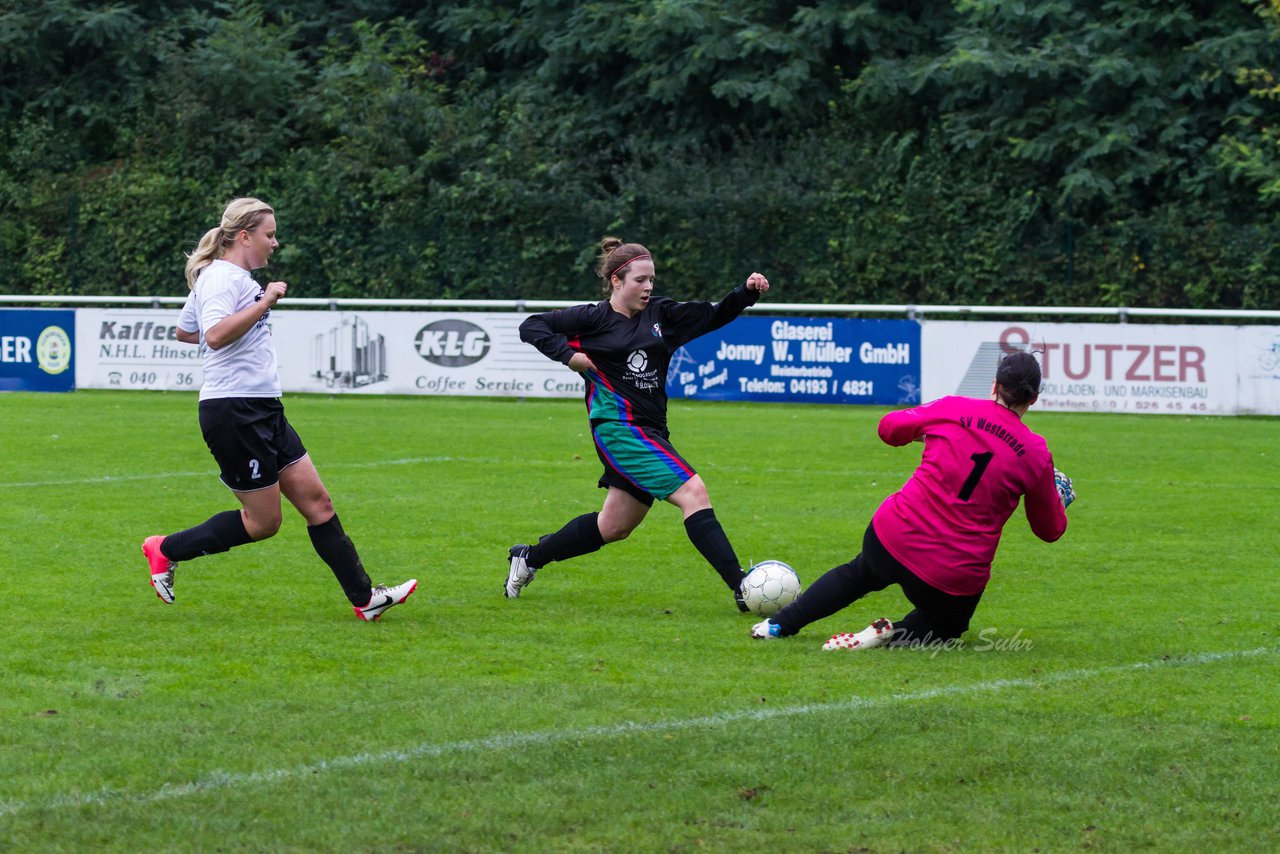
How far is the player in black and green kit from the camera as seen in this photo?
797cm

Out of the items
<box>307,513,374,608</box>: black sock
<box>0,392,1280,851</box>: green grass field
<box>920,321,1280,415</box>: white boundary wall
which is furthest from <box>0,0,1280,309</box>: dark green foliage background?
<box>307,513,374,608</box>: black sock

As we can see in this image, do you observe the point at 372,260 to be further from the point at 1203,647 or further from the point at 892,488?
the point at 1203,647

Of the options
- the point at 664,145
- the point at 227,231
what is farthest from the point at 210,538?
the point at 664,145

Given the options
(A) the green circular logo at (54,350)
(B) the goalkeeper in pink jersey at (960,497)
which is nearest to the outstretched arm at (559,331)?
(B) the goalkeeper in pink jersey at (960,497)

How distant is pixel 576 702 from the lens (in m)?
5.88

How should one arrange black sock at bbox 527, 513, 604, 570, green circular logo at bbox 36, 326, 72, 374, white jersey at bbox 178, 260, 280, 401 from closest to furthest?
white jersey at bbox 178, 260, 280, 401
black sock at bbox 527, 513, 604, 570
green circular logo at bbox 36, 326, 72, 374

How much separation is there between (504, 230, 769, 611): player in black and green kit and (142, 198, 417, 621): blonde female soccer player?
1.08 m

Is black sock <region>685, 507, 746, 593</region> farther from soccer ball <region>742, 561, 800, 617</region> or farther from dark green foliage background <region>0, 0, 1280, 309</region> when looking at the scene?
dark green foliage background <region>0, 0, 1280, 309</region>

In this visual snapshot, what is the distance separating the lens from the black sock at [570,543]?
827 centimetres

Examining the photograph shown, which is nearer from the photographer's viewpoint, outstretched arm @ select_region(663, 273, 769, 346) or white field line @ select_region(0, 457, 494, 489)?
outstretched arm @ select_region(663, 273, 769, 346)

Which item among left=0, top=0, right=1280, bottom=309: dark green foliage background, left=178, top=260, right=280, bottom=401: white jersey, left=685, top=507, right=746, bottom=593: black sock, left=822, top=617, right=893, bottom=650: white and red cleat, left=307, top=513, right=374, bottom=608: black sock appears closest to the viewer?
left=822, top=617, right=893, bottom=650: white and red cleat

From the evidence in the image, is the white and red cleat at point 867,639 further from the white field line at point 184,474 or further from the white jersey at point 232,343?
the white field line at point 184,474

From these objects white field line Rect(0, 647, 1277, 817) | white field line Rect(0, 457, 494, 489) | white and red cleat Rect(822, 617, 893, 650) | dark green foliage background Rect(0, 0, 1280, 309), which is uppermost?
dark green foliage background Rect(0, 0, 1280, 309)

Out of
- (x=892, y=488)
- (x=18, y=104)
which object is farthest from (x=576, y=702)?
(x=18, y=104)
